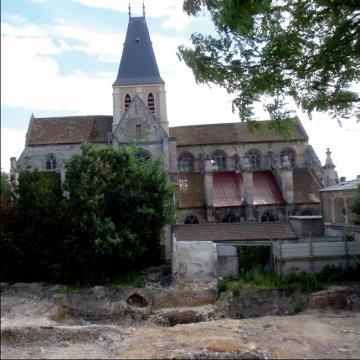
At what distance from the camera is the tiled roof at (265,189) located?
32.6m

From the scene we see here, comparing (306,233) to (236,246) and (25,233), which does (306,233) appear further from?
(25,233)

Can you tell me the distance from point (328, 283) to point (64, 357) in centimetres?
1383

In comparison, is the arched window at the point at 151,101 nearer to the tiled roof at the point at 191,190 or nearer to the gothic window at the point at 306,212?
the tiled roof at the point at 191,190

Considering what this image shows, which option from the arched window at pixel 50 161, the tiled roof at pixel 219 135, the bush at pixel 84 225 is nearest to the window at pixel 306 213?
the tiled roof at pixel 219 135

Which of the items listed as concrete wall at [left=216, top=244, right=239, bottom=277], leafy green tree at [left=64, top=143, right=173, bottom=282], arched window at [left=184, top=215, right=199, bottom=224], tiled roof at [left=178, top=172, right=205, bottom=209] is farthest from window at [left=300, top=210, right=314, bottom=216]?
leafy green tree at [left=64, top=143, right=173, bottom=282]

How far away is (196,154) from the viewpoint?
3788 cm

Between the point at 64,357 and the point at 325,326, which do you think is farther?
the point at 325,326

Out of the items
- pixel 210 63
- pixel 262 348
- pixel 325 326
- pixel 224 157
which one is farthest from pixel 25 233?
pixel 224 157

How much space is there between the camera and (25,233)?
21922 mm

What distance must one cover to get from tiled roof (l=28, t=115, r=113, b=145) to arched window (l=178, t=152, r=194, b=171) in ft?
22.2

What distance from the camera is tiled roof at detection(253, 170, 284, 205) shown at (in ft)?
107

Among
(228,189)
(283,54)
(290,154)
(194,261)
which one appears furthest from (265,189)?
(283,54)

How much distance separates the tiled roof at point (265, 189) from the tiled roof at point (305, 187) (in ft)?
4.81

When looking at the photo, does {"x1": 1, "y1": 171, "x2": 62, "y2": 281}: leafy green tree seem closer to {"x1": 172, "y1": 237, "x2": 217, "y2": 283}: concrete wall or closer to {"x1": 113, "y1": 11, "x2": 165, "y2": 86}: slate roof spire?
{"x1": 172, "y1": 237, "x2": 217, "y2": 283}: concrete wall
